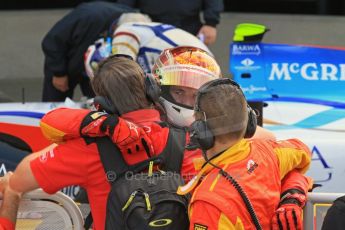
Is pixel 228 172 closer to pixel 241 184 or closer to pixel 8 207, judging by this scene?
pixel 241 184

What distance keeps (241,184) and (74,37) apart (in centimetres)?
336

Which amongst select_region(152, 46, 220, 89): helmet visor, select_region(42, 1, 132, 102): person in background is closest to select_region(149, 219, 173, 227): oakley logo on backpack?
select_region(152, 46, 220, 89): helmet visor

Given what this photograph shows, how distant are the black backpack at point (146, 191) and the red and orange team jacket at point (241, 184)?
8 cm

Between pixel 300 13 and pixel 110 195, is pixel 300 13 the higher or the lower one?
the lower one

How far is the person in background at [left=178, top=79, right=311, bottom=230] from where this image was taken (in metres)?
2.19

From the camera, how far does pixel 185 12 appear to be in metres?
6.08

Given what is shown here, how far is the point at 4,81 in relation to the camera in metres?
9.30

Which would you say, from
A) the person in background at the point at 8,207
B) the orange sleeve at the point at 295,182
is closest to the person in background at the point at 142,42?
the person in background at the point at 8,207

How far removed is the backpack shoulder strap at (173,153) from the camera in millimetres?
2541

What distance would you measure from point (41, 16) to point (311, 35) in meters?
3.50

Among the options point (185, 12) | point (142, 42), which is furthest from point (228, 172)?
point (185, 12)

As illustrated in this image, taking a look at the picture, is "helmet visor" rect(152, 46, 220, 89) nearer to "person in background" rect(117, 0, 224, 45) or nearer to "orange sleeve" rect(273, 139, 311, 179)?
"orange sleeve" rect(273, 139, 311, 179)

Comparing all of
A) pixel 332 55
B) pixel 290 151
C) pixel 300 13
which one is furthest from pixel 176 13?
pixel 300 13

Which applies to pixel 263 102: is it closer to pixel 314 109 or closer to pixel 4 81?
pixel 314 109
